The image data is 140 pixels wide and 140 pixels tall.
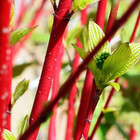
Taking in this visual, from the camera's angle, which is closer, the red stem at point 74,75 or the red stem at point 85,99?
the red stem at point 74,75

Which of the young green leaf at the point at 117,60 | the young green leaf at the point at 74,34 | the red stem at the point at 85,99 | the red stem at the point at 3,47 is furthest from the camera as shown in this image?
the young green leaf at the point at 74,34

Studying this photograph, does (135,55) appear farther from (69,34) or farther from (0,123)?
(69,34)

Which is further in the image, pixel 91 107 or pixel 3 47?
pixel 91 107

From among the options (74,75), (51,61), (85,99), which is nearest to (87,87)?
(85,99)

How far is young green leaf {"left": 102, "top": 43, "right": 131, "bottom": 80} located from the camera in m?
0.35

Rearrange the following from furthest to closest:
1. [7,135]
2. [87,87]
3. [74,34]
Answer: [74,34] < [87,87] < [7,135]

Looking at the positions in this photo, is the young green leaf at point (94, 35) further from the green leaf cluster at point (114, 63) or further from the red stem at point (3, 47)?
the red stem at point (3, 47)

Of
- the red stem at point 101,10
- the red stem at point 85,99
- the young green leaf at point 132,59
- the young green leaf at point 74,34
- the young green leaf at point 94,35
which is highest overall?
the red stem at point 101,10

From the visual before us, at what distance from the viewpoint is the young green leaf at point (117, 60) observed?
0.35 metres

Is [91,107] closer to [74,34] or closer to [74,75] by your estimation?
[74,75]

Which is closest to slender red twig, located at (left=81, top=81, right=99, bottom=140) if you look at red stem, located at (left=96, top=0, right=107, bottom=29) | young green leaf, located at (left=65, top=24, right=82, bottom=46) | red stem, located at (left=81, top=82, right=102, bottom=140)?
red stem, located at (left=81, top=82, right=102, bottom=140)

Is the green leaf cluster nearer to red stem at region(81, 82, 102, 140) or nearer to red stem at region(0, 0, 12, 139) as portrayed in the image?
red stem at region(81, 82, 102, 140)

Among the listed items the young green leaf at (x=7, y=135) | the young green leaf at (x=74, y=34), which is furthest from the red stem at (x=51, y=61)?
the young green leaf at (x=74, y=34)

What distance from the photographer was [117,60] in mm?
353
